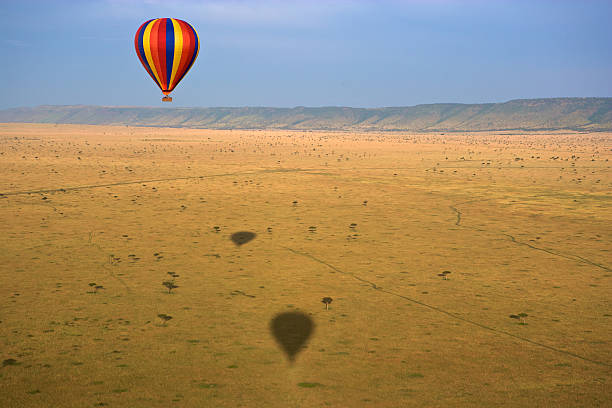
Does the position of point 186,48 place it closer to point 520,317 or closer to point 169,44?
point 169,44

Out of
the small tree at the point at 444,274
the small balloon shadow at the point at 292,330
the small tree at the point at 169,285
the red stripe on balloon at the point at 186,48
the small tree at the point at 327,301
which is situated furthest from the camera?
the red stripe on balloon at the point at 186,48

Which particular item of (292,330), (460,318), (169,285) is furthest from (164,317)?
(460,318)

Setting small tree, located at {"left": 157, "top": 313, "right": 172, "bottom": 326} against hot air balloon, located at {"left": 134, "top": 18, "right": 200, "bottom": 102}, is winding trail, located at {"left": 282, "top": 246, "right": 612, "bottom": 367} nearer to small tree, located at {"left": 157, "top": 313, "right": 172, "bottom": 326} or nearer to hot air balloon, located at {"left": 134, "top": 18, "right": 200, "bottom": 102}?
small tree, located at {"left": 157, "top": 313, "right": 172, "bottom": 326}

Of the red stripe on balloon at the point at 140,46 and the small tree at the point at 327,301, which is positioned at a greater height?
the red stripe on balloon at the point at 140,46

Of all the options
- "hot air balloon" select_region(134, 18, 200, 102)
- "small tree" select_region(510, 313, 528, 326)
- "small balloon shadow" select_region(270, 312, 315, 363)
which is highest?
"hot air balloon" select_region(134, 18, 200, 102)

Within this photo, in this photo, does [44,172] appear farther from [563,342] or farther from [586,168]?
[586,168]

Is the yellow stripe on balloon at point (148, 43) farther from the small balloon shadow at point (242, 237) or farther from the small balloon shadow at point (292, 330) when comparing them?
the small balloon shadow at point (292, 330)

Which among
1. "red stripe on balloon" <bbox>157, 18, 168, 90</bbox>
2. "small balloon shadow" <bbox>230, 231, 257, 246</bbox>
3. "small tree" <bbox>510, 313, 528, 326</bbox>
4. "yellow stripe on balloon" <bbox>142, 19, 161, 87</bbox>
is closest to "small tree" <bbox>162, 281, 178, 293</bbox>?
"small balloon shadow" <bbox>230, 231, 257, 246</bbox>

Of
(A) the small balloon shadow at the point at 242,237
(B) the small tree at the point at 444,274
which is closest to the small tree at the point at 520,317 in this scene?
(B) the small tree at the point at 444,274
